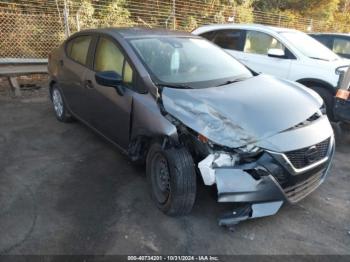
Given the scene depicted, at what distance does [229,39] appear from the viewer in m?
6.95

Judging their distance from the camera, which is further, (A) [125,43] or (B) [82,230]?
(A) [125,43]

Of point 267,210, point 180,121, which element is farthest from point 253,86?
point 267,210

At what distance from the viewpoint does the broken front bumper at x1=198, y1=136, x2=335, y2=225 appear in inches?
106

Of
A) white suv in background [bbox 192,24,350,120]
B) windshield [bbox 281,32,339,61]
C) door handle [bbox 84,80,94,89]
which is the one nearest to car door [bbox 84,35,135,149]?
door handle [bbox 84,80,94,89]

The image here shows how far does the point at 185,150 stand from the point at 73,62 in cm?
265

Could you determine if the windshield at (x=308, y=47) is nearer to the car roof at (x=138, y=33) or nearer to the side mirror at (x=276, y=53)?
the side mirror at (x=276, y=53)

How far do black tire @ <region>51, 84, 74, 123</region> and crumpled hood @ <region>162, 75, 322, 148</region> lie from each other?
2.74 m

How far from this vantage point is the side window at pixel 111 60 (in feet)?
Answer: 11.9

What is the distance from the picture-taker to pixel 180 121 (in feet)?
9.77

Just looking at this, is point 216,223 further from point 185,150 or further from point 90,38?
point 90,38

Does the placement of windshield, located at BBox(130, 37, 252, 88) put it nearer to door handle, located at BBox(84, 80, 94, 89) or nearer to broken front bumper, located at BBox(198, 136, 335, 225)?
door handle, located at BBox(84, 80, 94, 89)

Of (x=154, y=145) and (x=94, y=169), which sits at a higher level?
(x=154, y=145)

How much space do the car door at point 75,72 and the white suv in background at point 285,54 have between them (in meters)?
3.05

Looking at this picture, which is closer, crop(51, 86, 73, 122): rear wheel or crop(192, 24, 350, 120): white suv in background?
crop(51, 86, 73, 122): rear wheel
